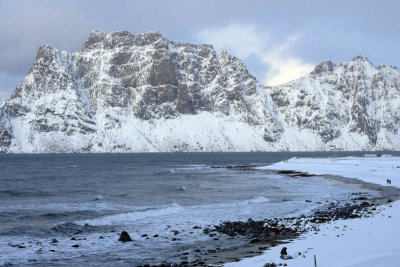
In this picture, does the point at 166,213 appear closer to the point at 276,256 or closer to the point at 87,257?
the point at 87,257

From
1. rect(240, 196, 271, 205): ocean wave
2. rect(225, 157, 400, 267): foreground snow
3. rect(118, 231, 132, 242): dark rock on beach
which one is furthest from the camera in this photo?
rect(240, 196, 271, 205): ocean wave

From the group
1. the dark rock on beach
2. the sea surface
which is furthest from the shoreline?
the dark rock on beach

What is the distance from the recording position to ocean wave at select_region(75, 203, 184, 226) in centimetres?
3531

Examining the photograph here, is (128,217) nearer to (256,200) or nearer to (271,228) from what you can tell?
(271,228)

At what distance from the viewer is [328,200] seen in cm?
4841

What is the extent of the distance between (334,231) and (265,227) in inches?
237

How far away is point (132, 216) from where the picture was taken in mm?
38375

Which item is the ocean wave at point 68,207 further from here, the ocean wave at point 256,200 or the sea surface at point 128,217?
the ocean wave at point 256,200

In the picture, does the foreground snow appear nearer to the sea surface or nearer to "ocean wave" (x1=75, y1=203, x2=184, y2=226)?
the sea surface

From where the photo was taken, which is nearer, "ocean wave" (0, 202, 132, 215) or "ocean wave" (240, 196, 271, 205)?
"ocean wave" (0, 202, 132, 215)

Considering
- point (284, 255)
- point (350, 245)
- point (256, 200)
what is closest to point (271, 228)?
point (350, 245)

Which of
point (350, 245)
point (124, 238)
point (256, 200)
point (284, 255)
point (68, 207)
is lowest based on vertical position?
point (256, 200)

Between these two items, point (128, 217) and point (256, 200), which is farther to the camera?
point (256, 200)

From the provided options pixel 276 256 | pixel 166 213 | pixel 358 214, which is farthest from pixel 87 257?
pixel 358 214
